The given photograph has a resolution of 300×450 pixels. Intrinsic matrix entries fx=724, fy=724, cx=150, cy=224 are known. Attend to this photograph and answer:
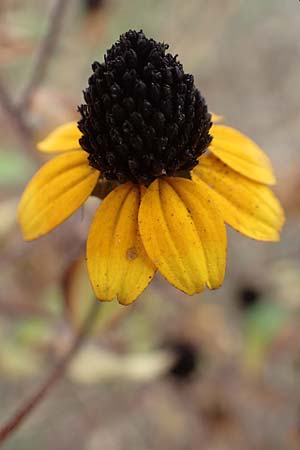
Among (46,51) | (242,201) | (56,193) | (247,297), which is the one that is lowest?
(247,297)

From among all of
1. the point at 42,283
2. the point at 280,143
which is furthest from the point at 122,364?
the point at 280,143

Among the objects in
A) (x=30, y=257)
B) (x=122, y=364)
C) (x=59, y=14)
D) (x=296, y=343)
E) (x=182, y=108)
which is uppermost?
(x=59, y=14)

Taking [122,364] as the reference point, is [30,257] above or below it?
above

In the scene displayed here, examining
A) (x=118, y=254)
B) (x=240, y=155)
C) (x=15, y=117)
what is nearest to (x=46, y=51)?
(x=15, y=117)

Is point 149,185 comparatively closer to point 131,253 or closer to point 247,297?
point 131,253

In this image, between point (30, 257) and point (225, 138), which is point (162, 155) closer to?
point (225, 138)

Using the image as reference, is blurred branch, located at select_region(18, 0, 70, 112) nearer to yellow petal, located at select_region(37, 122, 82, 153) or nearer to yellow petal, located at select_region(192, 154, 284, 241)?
yellow petal, located at select_region(37, 122, 82, 153)
